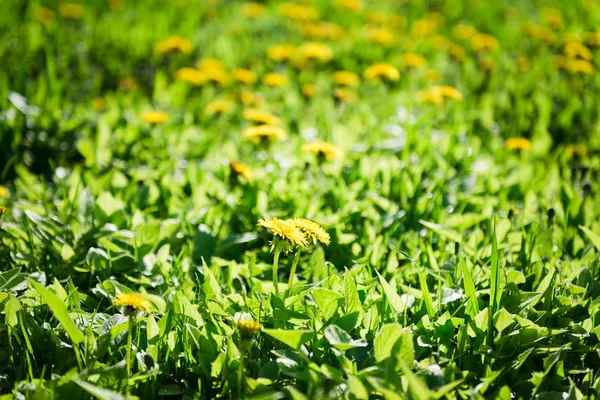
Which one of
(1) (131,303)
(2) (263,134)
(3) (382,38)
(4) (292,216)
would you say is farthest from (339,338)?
(3) (382,38)

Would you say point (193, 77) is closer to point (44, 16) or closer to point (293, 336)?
point (44, 16)

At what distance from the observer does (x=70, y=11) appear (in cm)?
471

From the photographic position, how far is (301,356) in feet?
4.74

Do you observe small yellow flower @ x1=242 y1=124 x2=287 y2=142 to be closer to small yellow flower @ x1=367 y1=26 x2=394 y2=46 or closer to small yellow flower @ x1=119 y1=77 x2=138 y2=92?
small yellow flower @ x1=119 y1=77 x2=138 y2=92

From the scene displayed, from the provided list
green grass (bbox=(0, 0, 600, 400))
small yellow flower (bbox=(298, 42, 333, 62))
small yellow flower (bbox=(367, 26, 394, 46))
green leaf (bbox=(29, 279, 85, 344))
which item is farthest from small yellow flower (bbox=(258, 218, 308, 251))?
small yellow flower (bbox=(367, 26, 394, 46))

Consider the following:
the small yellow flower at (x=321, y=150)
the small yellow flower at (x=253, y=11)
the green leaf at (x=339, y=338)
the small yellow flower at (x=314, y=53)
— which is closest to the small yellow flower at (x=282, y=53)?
the small yellow flower at (x=314, y=53)

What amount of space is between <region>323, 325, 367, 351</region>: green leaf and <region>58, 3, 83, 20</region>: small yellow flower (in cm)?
419

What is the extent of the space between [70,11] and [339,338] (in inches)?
168

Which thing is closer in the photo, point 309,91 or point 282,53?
point 309,91

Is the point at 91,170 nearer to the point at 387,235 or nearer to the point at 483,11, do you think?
the point at 387,235

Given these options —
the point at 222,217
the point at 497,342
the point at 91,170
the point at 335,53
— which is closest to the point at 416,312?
the point at 497,342

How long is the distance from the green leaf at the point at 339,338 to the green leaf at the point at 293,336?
44 mm

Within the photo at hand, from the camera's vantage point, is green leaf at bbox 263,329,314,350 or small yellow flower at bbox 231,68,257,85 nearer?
green leaf at bbox 263,329,314,350

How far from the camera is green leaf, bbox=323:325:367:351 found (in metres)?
1.43
